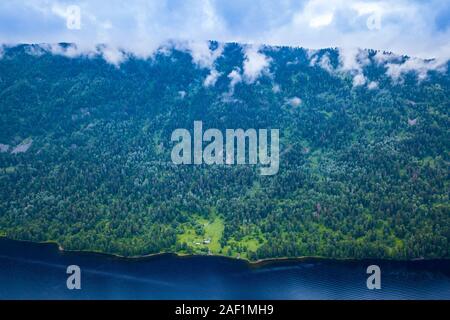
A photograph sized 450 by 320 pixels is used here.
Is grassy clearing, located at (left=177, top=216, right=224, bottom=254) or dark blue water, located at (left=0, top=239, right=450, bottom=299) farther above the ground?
grassy clearing, located at (left=177, top=216, right=224, bottom=254)

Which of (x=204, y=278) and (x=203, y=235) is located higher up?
(x=203, y=235)

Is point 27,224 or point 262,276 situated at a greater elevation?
point 27,224

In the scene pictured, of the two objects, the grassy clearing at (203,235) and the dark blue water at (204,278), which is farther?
the grassy clearing at (203,235)

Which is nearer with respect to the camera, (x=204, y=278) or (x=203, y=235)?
(x=204, y=278)

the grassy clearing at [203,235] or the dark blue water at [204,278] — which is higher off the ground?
the grassy clearing at [203,235]

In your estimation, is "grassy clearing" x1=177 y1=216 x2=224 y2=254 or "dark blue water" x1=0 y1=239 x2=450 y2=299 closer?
"dark blue water" x1=0 y1=239 x2=450 y2=299

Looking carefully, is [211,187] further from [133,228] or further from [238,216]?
[133,228]
